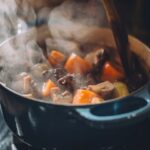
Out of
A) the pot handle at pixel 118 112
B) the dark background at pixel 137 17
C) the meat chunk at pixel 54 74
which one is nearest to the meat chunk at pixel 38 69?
the meat chunk at pixel 54 74

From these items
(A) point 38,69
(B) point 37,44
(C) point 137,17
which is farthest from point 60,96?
(C) point 137,17

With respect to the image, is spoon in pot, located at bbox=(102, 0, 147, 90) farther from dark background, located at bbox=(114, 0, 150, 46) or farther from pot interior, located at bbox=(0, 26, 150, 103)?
dark background, located at bbox=(114, 0, 150, 46)

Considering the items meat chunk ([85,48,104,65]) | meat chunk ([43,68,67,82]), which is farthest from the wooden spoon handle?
meat chunk ([43,68,67,82])

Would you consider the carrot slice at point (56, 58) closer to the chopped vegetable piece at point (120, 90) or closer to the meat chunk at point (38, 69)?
the meat chunk at point (38, 69)

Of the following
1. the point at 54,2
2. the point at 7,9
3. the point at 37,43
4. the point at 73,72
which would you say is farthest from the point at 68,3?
the point at 73,72


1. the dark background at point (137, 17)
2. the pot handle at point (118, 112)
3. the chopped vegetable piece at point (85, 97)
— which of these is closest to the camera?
the pot handle at point (118, 112)

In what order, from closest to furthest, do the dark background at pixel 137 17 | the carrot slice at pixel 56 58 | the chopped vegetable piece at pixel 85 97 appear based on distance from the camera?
1. the chopped vegetable piece at pixel 85 97
2. the carrot slice at pixel 56 58
3. the dark background at pixel 137 17

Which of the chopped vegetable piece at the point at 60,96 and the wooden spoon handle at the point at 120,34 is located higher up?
the wooden spoon handle at the point at 120,34
